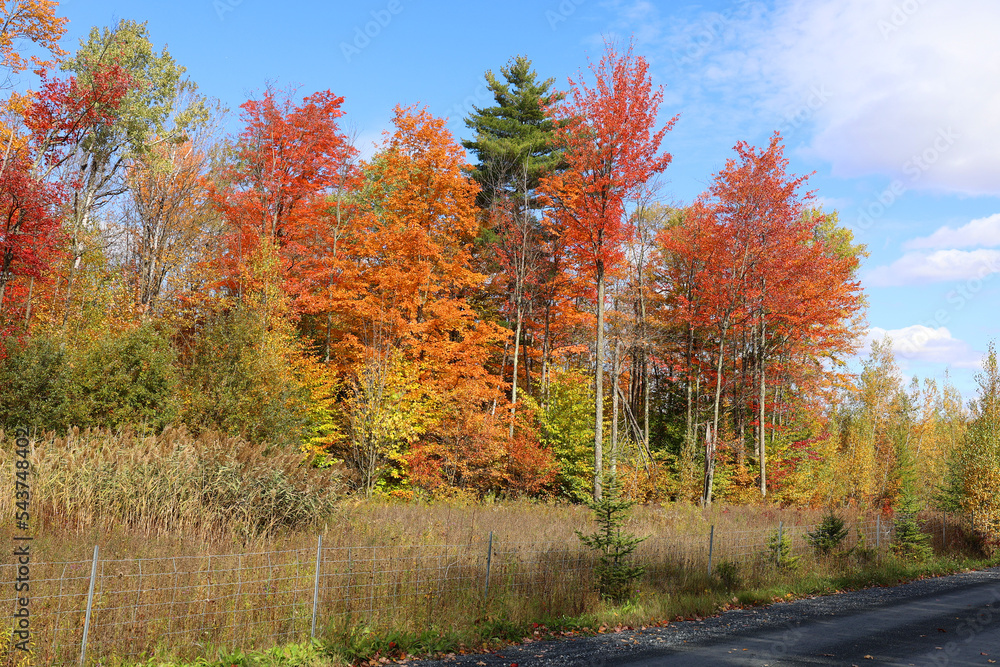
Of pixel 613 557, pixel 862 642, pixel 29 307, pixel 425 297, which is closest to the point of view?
pixel 862 642

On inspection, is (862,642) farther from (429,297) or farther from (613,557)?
(429,297)

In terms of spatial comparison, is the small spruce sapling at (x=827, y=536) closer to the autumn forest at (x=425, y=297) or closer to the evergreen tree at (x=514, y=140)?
the autumn forest at (x=425, y=297)

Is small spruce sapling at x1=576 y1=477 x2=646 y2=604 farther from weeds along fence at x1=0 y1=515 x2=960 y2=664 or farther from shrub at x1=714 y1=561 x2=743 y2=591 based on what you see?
shrub at x1=714 y1=561 x2=743 y2=591

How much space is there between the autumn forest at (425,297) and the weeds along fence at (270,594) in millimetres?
6718

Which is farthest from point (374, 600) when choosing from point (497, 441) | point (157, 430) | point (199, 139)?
point (199, 139)

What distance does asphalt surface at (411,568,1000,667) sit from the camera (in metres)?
7.75

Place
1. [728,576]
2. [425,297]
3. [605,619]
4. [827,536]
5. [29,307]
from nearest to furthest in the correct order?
[605,619] < [728,576] < [827,536] < [29,307] < [425,297]

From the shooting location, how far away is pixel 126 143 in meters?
23.4

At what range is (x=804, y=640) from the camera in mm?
9039

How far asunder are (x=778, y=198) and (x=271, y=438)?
69.3 ft

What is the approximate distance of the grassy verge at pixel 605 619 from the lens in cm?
684

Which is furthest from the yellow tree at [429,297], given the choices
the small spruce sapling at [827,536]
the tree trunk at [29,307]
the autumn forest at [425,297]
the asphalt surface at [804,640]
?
the asphalt surface at [804,640]

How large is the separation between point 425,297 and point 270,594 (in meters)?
17.6

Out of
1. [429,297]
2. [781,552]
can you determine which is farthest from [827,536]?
[429,297]
